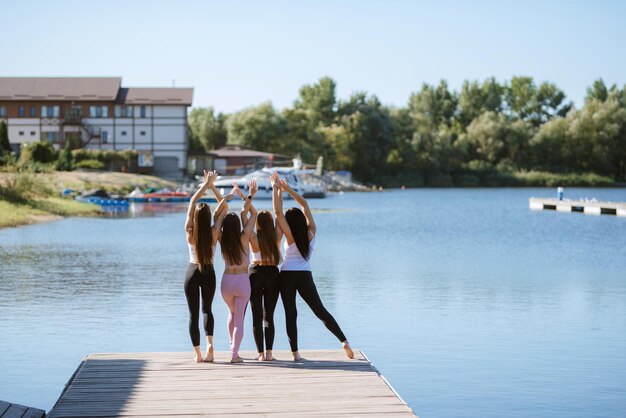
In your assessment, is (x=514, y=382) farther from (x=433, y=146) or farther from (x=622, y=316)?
(x=433, y=146)

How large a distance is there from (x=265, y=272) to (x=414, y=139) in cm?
11621

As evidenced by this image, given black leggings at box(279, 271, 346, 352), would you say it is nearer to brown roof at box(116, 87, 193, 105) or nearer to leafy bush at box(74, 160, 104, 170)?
leafy bush at box(74, 160, 104, 170)

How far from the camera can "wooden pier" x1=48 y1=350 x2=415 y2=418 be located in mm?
9172

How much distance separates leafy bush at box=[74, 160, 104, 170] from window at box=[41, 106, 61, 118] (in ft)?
28.7

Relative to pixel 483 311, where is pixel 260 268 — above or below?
above

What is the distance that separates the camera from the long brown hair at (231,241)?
11.1m

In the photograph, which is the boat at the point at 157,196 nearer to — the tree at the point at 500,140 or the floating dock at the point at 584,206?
the floating dock at the point at 584,206

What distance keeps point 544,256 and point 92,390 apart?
85.1ft

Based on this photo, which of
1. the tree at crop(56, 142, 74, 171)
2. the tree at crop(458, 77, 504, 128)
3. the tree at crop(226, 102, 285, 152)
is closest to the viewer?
the tree at crop(56, 142, 74, 171)

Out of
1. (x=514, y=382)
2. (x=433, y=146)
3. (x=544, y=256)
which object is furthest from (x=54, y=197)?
(x=433, y=146)

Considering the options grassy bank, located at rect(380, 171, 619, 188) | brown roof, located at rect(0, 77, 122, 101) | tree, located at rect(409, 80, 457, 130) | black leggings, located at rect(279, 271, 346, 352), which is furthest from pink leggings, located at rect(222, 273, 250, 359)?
tree, located at rect(409, 80, 457, 130)

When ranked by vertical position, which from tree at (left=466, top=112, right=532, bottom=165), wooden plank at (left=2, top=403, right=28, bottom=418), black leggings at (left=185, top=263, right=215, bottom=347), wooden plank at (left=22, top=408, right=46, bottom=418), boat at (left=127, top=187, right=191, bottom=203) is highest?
tree at (left=466, top=112, right=532, bottom=165)

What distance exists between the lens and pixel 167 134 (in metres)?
86.5

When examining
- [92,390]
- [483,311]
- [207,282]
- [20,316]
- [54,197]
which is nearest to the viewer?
[92,390]
